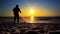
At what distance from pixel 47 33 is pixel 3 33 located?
967mm

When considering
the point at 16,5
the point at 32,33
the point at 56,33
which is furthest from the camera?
the point at 16,5

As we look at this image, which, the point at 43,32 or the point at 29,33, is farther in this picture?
the point at 43,32

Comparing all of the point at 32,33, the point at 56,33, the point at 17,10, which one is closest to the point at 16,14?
the point at 17,10

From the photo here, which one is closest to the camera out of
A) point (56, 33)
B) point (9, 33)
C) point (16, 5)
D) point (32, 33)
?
point (32, 33)

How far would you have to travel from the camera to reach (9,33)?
4.02m

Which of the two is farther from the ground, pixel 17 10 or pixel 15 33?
pixel 17 10

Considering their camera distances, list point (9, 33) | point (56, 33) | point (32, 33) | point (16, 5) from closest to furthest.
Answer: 1. point (32, 33)
2. point (56, 33)
3. point (9, 33)
4. point (16, 5)

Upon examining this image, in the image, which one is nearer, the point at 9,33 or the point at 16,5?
the point at 9,33

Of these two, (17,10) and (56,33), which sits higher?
(17,10)

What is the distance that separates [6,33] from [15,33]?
0.20 m

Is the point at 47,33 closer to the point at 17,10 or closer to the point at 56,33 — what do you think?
the point at 56,33

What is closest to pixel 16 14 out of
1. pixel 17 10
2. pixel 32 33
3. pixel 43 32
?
pixel 17 10

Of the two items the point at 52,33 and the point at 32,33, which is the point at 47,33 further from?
the point at 32,33

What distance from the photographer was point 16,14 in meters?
6.85
